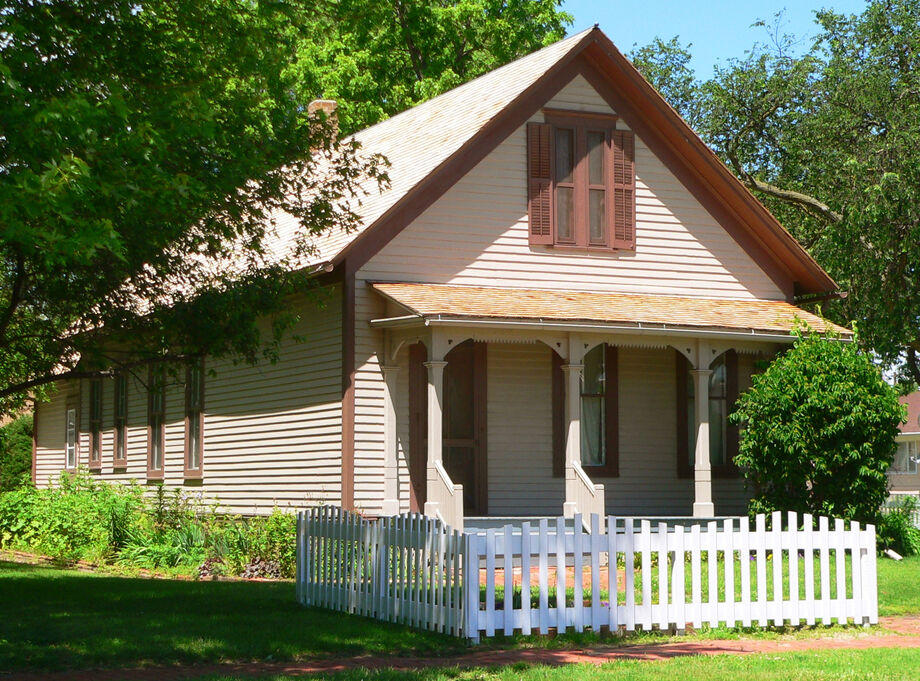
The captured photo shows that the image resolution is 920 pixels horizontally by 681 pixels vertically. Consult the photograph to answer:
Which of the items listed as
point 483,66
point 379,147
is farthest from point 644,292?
point 483,66

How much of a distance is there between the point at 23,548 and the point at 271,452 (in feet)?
20.3

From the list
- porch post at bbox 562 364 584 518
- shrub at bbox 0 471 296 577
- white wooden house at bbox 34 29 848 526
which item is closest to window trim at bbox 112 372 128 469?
shrub at bbox 0 471 296 577

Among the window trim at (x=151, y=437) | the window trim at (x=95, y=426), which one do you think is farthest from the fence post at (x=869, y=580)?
the window trim at (x=95, y=426)

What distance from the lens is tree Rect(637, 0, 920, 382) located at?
28569mm

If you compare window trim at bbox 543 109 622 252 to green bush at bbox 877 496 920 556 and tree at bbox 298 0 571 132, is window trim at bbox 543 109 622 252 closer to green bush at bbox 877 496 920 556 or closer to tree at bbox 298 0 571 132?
green bush at bbox 877 496 920 556

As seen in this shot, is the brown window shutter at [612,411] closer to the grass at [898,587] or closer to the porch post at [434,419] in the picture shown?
the porch post at [434,419]

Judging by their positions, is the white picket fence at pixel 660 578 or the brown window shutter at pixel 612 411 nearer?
the white picket fence at pixel 660 578

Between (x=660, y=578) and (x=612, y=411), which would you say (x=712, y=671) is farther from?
(x=612, y=411)

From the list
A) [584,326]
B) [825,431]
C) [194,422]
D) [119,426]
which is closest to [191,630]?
[584,326]

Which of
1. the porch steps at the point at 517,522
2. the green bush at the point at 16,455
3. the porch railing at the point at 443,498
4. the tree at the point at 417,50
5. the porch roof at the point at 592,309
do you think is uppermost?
the tree at the point at 417,50

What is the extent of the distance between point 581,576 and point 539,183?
34.1 feet

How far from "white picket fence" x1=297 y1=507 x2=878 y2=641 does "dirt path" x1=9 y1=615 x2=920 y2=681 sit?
40cm

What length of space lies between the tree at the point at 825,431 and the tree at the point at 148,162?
6.95 m

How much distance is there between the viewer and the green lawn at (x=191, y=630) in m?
10.6
